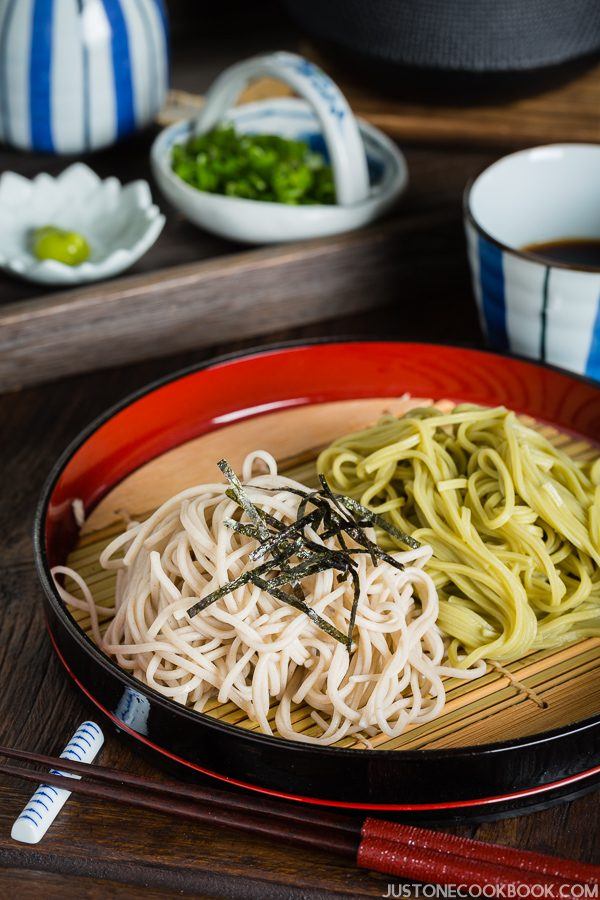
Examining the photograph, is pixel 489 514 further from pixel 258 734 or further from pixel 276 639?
pixel 258 734

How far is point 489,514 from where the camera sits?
1.55m

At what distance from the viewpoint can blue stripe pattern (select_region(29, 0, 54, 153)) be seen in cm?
248

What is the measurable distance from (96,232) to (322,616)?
4.39 ft

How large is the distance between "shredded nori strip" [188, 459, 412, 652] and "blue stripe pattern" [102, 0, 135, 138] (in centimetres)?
154

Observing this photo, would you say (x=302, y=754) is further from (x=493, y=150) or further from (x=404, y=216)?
(x=493, y=150)

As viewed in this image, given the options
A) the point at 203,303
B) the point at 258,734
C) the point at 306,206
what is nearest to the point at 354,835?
the point at 258,734

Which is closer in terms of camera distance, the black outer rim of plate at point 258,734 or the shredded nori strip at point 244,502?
the black outer rim of plate at point 258,734

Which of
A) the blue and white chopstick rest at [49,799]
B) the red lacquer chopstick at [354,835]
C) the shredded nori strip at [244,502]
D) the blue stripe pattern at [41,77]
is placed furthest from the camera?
the blue stripe pattern at [41,77]

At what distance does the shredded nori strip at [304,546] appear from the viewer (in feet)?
4.43

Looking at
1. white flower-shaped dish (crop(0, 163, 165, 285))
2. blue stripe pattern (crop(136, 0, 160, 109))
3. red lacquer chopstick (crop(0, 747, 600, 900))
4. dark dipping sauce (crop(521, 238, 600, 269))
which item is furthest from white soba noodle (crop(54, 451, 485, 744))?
blue stripe pattern (crop(136, 0, 160, 109))

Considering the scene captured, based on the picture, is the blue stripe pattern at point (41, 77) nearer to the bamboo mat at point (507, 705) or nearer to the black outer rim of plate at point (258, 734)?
the black outer rim of plate at point (258, 734)

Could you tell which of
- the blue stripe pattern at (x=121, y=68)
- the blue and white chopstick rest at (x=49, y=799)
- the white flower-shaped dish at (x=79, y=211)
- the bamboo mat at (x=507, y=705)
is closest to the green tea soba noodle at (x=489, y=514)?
the bamboo mat at (x=507, y=705)

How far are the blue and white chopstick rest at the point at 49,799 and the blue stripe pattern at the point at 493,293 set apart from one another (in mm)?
1041

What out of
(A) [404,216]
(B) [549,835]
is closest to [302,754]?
(B) [549,835]
